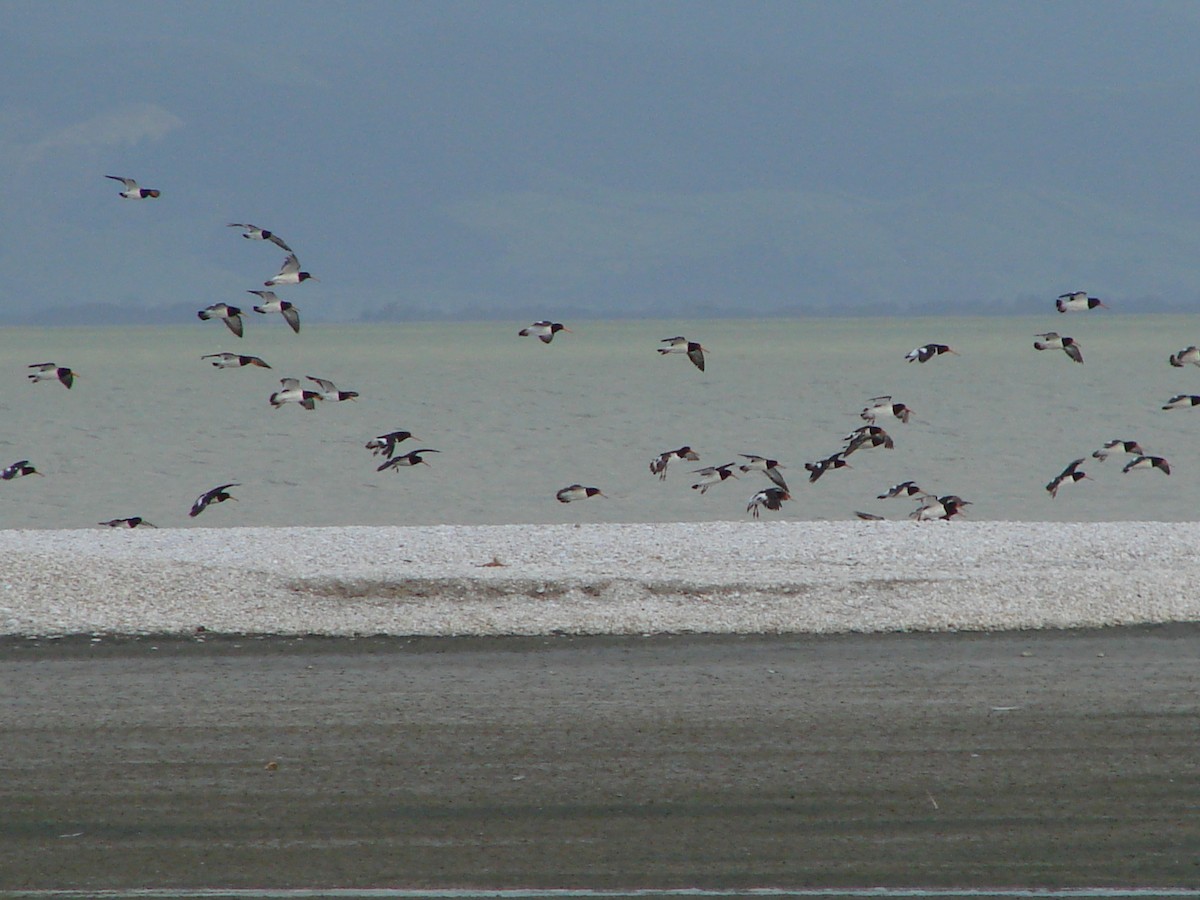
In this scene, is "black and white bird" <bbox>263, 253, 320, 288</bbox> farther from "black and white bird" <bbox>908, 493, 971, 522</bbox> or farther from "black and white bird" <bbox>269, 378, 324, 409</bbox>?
"black and white bird" <bbox>908, 493, 971, 522</bbox>

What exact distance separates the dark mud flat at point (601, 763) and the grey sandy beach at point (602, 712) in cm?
3

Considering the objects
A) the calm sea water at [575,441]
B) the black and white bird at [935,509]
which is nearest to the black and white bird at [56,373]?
the calm sea water at [575,441]

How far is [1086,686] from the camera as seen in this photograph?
12133 millimetres

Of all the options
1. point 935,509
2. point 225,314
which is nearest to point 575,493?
point 935,509

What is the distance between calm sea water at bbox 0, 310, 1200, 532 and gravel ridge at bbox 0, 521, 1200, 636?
11242mm

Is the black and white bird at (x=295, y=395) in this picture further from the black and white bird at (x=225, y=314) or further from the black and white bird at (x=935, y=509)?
the black and white bird at (x=935, y=509)

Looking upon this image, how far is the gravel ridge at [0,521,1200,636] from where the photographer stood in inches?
592

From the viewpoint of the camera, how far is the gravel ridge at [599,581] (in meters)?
15.0

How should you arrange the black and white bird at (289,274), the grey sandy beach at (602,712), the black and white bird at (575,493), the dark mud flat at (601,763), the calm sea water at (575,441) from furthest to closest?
1. the calm sea water at (575,441)
2. the black and white bird at (575,493)
3. the black and white bird at (289,274)
4. the grey sandy beach at (602,712)
5. the dark mud flat at (601,763)

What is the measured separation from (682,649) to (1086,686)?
10.6 ft

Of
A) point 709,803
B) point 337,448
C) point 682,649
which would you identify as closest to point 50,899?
point 709,803

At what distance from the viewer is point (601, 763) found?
982cm

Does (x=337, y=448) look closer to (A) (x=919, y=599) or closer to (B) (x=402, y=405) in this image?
(B) (x=402, y=405)

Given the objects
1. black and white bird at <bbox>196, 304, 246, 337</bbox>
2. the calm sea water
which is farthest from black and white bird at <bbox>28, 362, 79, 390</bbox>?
the calm sea water
